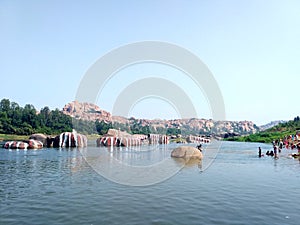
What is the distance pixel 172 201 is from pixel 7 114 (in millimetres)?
109391

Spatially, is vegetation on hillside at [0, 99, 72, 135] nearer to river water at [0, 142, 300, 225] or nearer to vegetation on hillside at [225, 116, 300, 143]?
river water at [0, 142, 300, 225]

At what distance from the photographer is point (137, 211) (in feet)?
48.3

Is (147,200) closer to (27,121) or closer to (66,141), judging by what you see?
(66,141)

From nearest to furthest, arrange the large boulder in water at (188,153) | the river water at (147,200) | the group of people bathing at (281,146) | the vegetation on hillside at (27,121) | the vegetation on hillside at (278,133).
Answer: the river water at (147,200)
the large boulder in water at (188,153)
the group of people bathing at (281,146)
the vegetation on hillside at (27,121)
the vegetation on hillside at (278,133)

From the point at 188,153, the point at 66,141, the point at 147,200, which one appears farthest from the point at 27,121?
the point at 147,200

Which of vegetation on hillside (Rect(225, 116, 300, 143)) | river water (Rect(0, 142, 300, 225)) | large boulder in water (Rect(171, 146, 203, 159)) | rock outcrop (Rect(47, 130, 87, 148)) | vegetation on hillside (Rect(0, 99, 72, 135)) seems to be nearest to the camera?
river water (Rect(0, 142, 300, 225))

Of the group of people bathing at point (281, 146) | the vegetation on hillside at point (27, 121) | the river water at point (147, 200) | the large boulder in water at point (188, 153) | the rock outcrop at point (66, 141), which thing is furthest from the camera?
the vegetation on hillside at point (27, 121)

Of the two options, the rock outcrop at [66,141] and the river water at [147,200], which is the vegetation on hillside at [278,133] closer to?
the rock outcrop at [66,141]

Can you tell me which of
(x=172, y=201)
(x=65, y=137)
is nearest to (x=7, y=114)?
(x=65, y=137)

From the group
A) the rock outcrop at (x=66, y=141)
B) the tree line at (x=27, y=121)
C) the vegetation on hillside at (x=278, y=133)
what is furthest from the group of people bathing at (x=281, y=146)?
the tree line at (x=27, y=121)

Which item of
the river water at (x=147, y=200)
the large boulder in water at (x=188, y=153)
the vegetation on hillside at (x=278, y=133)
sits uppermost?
the vegetation on hillside at (x=278, y=133)

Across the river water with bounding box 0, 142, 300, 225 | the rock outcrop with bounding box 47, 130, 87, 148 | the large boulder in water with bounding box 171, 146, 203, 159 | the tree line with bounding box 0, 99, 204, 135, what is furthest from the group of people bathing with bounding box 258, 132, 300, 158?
A: the tree line with bounding box 0, 99, 204, 135

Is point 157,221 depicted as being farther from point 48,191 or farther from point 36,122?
point 36,122

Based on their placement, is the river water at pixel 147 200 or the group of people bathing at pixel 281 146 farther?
the group of people bathing at pixel 281 146
